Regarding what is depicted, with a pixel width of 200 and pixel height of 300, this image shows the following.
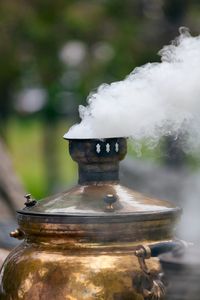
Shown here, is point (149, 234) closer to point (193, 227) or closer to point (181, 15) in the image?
point (193, 227)

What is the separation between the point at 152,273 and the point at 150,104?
0.63 metres

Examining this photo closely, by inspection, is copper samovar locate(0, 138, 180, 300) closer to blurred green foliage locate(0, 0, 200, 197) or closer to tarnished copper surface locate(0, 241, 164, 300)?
tarnished copper surface locate(0, 241, 164, 300)

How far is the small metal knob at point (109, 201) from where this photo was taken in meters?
3.86

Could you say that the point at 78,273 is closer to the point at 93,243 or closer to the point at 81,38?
the point at 93,243

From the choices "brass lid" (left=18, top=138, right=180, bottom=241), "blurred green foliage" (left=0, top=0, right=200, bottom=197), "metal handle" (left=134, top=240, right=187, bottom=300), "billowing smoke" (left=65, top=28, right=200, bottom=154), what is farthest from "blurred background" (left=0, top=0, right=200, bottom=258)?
"metal handle" (left=134, top=240, right=187, bottom=300)

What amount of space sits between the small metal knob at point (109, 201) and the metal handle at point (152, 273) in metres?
0.16

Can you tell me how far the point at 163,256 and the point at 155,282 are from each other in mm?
97

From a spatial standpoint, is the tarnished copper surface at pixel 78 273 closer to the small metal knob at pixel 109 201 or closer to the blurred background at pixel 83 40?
the small metal knob at pixel 109 201

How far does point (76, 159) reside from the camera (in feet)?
13.1

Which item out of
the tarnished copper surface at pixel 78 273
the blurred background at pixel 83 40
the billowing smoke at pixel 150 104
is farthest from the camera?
the blurred background at pixel 83 40

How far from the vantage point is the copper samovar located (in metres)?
3.82

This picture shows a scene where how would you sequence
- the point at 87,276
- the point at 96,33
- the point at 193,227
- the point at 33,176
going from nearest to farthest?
the point at 87,276 → the point at 193,227 → the point at 96,33 → the point at 33,176

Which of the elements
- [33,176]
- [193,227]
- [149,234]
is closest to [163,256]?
[149,234]

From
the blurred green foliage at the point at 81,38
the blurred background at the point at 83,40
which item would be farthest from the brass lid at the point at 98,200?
the blurred green foliage at the point at 81,38
